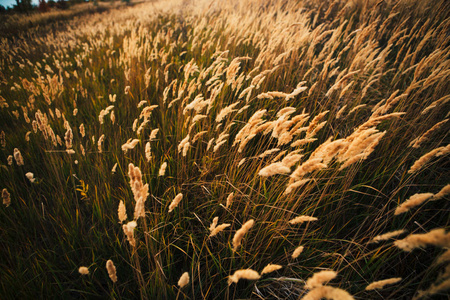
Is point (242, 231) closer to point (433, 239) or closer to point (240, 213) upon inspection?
point (433, 239)

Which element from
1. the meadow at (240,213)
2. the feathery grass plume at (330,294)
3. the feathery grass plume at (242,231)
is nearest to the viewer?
the feathery grass plume at (330,294)

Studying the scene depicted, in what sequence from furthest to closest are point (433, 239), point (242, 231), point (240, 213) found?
point (240, 213)
point (242, 231)
point (433, 239)

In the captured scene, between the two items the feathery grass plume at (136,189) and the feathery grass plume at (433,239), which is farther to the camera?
the feathery grass plume at (136,189)

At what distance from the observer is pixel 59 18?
1441 cm

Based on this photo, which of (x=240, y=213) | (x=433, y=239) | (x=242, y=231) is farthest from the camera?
(x=240, y=213)

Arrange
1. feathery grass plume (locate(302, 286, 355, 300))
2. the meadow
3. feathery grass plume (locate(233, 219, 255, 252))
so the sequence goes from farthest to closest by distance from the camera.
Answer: the meadow → feathery grass plume (locate(233, 219, 255, 252)) → feathery grass plume (locate(302, 286, 355, 300))

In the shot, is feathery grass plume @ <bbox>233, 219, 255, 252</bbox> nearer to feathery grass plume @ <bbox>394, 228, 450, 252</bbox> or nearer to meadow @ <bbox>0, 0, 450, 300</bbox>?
meadow @ <bbox>0, 0, 450, 300</bbox>

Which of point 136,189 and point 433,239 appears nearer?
point 433,239

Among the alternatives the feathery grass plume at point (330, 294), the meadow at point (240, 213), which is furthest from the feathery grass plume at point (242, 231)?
the feathery grass plume at point (330, 294)

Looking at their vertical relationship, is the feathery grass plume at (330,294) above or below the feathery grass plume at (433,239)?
below

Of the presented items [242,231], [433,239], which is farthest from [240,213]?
[433,239]

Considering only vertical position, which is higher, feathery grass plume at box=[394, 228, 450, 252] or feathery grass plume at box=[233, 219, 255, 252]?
feathery grass plume at box=[394, 228, 450, 252]

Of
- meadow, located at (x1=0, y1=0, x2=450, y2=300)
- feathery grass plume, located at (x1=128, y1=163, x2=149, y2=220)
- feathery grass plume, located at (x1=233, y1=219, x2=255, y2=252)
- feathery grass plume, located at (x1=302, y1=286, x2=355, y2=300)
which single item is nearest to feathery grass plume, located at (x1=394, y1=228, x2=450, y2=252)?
meadow, located at (x1=0, y1=0, x2=450, y2=300)

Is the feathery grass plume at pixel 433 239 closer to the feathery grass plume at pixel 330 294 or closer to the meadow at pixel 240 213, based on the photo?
the meadow at pixel 240 213
